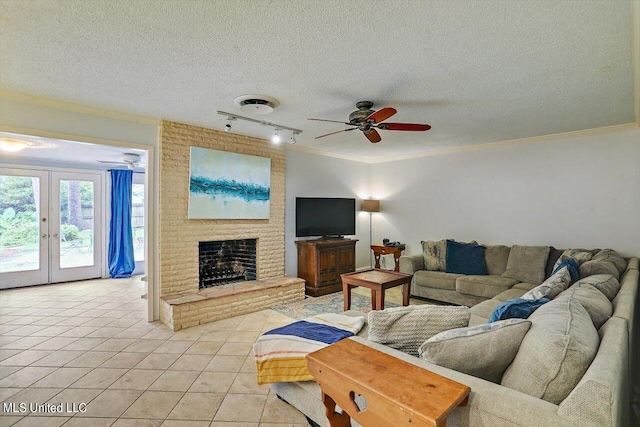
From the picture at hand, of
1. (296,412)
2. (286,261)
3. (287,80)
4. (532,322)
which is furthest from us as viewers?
(286,261)

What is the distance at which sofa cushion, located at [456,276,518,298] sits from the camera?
12.8 ft

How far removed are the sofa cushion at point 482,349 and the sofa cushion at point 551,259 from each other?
331 centimetres

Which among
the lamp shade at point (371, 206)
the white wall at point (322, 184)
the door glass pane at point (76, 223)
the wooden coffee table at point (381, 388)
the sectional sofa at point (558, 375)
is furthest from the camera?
the lamp shade at point (371, 206)

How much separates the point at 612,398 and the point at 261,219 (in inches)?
167

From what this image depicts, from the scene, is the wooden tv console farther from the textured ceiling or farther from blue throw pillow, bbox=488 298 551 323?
blue throw pillow, bbox=488 298 551 323

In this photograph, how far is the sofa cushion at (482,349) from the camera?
1.36 metres

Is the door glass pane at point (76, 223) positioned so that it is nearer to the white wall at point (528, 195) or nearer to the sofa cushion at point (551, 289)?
the white wall at point (528, 195)

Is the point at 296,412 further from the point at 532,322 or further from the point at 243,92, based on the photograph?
the point at 243,92

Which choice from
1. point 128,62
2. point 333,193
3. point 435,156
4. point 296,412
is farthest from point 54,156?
point 435,156

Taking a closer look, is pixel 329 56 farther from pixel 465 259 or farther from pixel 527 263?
pixel 527 263

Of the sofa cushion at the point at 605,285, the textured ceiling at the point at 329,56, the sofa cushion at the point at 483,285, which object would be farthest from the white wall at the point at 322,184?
the sofa cushion at the point at 605,285

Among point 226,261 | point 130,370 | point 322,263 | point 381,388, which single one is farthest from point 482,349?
point 226,261

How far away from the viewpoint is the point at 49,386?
2.42 metres

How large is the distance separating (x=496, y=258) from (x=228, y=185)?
3.98m
